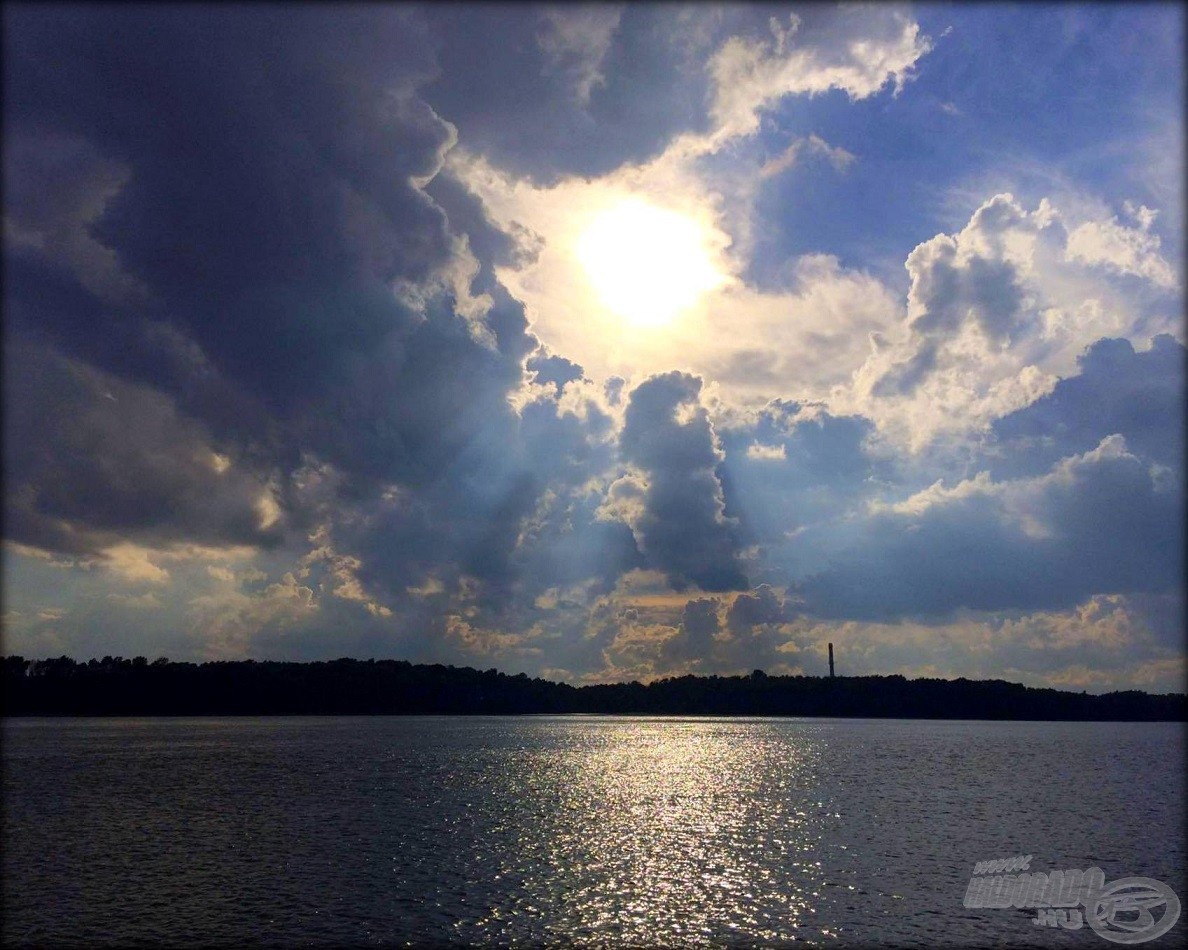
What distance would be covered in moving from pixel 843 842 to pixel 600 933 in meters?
30.1

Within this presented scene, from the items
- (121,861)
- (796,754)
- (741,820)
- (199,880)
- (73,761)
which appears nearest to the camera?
(199,880)

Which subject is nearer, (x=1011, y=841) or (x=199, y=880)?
(x=199, y=880)

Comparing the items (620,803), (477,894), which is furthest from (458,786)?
(477,894)

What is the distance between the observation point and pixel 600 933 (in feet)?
129

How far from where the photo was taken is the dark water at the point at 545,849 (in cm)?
4050

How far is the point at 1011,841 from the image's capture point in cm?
6388

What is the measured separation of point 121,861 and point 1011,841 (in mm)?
61060

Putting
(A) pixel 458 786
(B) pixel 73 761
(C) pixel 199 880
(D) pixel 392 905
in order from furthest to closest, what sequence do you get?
1. (B) pixel 73 761
2. (A) pixel 458 786
3. (C) pixel 199 880
4. (D) pixel 392 905

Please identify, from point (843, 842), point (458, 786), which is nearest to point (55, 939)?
point (843, 842)

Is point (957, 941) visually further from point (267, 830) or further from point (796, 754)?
point (796, 754)

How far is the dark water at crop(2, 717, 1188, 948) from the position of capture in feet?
133

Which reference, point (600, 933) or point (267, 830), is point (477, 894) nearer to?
point (600, 933)

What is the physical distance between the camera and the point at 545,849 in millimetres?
59625

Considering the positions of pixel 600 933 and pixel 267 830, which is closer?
pixel 600 933
